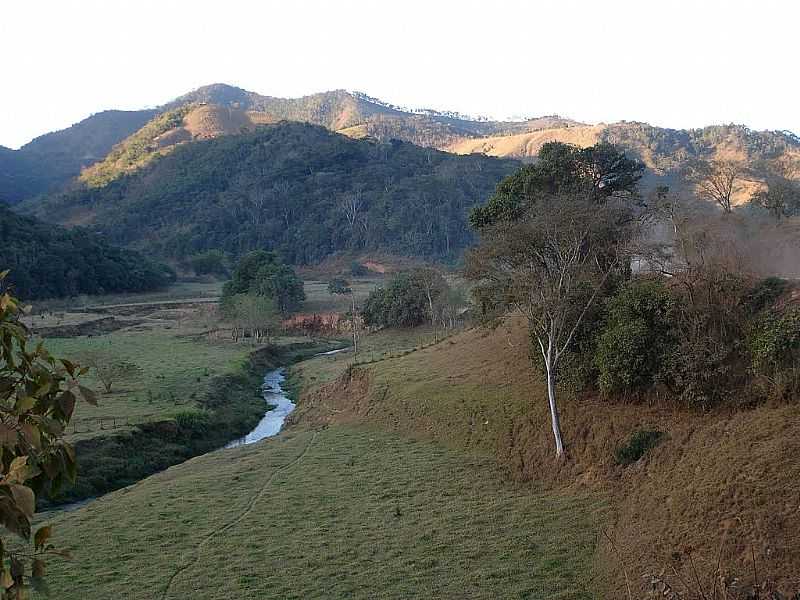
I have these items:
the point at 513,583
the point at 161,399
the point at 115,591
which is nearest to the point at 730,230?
the point at 513,583

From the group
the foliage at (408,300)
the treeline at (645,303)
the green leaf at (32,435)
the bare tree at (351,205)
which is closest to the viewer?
the green leaf at (32,435)

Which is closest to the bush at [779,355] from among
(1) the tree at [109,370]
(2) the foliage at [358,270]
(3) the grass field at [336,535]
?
(3) the grass field at [336,535]

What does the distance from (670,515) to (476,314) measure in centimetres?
1180

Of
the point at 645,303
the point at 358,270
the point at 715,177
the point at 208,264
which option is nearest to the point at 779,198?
the point at 715,177

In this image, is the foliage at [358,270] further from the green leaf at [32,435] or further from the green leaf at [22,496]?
the green leaf at [22,496]

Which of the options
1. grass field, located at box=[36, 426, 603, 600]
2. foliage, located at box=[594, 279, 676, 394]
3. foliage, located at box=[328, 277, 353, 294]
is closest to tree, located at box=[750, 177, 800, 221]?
foliage, located at box=[594, 279, 676, 394]

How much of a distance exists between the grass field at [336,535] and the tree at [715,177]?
869 inches

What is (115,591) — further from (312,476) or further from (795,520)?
(795,520)

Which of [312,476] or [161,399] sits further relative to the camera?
[161,399]

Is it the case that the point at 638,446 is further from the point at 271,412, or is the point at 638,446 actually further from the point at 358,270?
the point at 358,270

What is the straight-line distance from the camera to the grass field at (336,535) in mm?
14344

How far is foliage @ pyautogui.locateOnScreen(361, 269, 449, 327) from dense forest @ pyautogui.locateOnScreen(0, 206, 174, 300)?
4935cm

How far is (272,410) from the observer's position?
41375 millimetres

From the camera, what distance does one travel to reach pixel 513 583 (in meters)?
13.8
